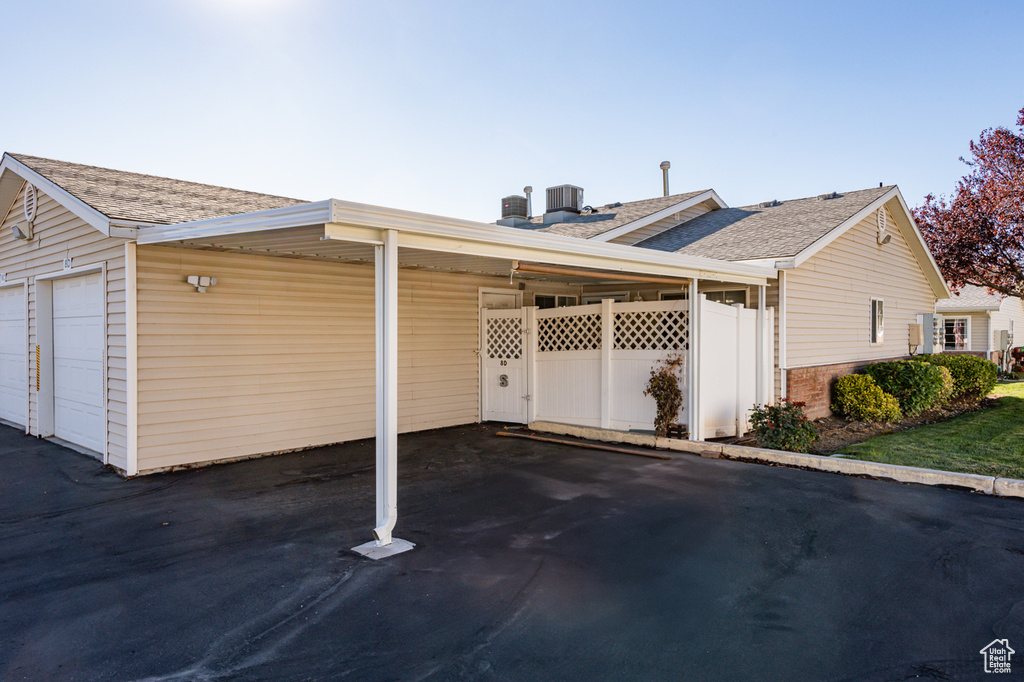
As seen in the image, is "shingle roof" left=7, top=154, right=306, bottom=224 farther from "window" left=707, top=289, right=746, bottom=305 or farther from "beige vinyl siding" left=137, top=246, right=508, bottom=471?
"window" left=707, top=289, right=746, bottom=305

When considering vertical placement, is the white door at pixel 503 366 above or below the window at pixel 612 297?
below

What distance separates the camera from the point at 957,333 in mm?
26375

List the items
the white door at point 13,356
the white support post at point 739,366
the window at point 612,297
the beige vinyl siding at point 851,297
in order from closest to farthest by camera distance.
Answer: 1. the white support post at point 739,366
2. the white door at point 13,356
3. the beige vinyl siding at point 851,297
4. the window at point 612,297

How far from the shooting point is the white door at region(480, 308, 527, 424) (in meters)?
10.9

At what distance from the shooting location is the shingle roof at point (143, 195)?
24.1 feet

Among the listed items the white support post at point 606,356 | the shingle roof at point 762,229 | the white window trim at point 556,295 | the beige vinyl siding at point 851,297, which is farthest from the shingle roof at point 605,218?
the beige vinyl siding at point 851,297

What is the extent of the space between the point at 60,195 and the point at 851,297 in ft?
A: 44.2

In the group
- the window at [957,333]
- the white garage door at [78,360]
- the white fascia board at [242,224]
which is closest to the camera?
the white fascia board at [242,224]

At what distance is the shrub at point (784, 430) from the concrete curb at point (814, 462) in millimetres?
341

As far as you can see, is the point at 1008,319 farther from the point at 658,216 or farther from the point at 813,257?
the point at 658,216

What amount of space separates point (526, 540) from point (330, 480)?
9.99 ft

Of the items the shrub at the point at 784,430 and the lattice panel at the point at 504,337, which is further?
the lattice panel at the point at 504,337

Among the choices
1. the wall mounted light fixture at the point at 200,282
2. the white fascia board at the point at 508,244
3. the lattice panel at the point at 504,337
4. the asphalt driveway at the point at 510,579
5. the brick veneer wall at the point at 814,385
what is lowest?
the asphalt driveway at the point at 510,579

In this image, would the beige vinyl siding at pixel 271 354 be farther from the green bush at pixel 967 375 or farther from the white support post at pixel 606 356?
the green bush at pixel 967 375
